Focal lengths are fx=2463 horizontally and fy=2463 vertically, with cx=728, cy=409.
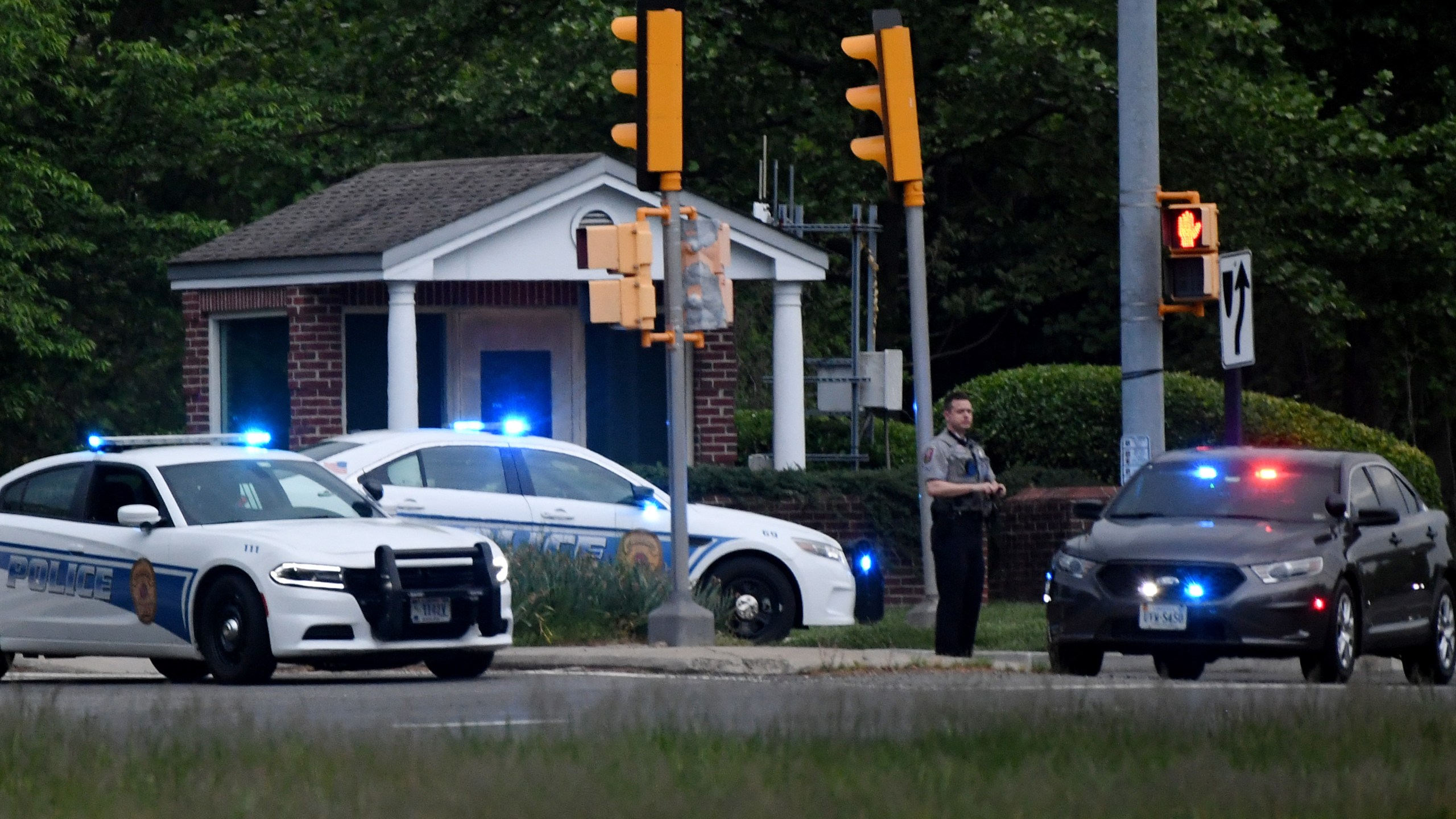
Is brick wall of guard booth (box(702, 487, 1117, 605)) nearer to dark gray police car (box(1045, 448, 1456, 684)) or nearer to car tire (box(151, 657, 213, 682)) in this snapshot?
dark gray police car (box(1045, 448, 1456, 684))

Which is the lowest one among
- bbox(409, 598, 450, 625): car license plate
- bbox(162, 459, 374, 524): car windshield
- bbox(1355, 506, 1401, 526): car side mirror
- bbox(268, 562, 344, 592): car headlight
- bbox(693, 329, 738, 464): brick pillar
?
bbox(409, 598, 450, 625): car license plate

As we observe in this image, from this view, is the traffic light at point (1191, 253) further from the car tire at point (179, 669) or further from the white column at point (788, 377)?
the white column at point (788, 377)

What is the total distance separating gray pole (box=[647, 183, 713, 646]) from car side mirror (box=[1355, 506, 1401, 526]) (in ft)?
13.7

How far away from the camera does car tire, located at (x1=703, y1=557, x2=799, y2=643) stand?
17938 mm

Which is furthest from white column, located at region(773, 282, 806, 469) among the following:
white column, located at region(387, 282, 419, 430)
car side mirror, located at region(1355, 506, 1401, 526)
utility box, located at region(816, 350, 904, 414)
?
car side mirror, located at region(1355, 506, 1401, 526)

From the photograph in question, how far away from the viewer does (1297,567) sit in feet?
46.2

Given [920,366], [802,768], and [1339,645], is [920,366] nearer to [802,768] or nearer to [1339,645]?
[1339,645]

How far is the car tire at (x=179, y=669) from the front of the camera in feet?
50.0

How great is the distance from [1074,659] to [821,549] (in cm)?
368

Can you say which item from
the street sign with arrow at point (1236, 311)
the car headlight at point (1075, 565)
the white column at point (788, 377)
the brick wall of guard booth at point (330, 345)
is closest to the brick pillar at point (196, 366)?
the brick wall of guard booth at point (330, 345)

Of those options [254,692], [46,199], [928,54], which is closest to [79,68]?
[46,199]

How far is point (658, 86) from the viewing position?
16.2 meters

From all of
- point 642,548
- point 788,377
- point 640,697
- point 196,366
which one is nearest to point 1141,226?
point 642,548

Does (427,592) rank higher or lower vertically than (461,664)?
higher
